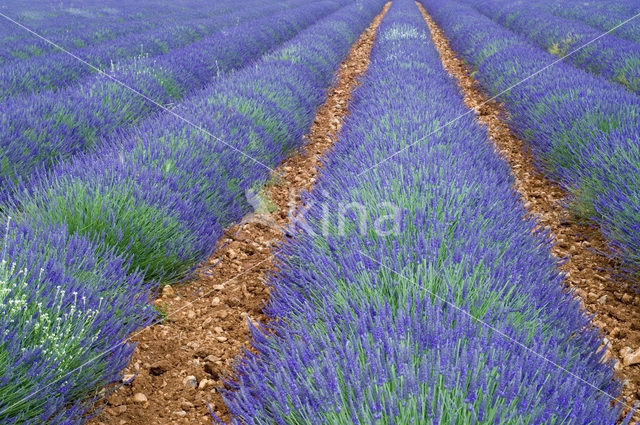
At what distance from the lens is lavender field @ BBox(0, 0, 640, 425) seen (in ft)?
4.88

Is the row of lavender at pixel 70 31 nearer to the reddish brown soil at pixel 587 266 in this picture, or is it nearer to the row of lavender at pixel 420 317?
the reddish brown soil at pixel 587 266

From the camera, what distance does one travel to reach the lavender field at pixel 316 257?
4.88 feet

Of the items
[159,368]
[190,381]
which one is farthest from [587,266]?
[159,368]

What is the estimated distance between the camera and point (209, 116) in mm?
4043

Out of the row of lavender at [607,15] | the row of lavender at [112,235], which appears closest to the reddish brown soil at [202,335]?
the row of lavender at [112,235]

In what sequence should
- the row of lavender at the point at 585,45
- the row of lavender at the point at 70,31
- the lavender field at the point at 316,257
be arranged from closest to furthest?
the lavender field at the point at 316,257 < the row of lavender at the point at 585,45 < the row of lavender at the point at 70,31

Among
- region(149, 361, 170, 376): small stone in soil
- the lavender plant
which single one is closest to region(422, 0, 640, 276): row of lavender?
region(149, 361, 170, 376): small stone in soil

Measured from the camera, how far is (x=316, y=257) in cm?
227

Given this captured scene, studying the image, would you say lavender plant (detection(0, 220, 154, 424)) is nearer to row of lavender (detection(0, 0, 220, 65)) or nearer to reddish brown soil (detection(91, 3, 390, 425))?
reddish brown soil (detection(91, 3, 390, 425))

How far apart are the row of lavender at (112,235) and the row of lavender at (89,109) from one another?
448mm

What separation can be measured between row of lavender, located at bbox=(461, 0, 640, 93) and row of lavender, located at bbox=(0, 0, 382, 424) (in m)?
4.40

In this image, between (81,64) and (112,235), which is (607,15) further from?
(112,235)

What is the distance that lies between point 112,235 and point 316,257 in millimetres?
1073

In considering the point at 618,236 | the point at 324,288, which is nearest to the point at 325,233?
the point at 324,288
